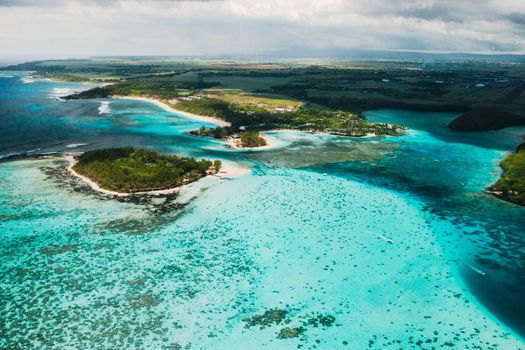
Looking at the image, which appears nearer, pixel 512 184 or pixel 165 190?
pixel 165 190

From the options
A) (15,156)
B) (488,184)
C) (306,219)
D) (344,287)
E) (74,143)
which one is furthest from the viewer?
(74,143)

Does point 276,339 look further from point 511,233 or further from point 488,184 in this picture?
point 488,184

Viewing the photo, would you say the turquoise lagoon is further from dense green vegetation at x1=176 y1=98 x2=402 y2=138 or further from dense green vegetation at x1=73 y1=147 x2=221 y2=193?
dense green vegetation at x1=176 y1=98 x2=402 y2=138

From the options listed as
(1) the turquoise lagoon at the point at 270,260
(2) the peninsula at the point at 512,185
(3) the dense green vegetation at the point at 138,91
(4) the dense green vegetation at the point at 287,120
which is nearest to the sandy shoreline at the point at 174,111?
(4) the dense green vegetation at the point at 287,120

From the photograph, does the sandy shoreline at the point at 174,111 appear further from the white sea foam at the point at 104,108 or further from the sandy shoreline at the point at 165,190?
the sandy shoreline at the point at 165,190

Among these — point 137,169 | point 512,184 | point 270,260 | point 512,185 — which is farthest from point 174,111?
point 270,260

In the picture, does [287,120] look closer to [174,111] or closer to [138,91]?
[174,111]

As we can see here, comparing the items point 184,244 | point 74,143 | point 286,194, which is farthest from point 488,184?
point 74,143
